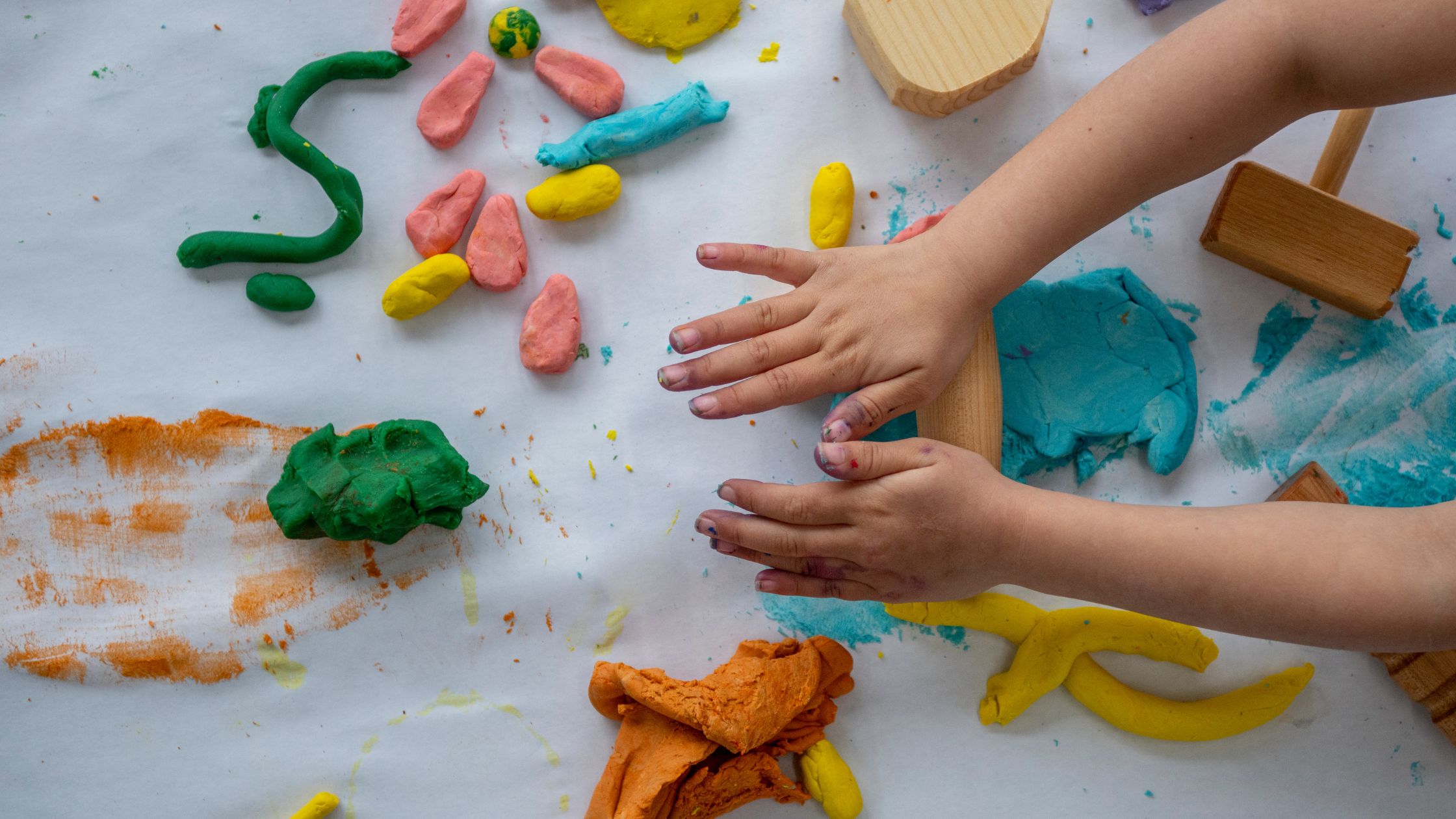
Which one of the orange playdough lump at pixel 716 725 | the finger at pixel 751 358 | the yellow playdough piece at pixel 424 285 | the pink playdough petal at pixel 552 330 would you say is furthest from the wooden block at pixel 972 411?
the yellow playdough piece at pixel 424 285

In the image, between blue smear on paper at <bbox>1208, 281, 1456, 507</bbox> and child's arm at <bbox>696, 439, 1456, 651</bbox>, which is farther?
blue smear on paper at <bbox>1208, 281, 1456, 507</bbox>

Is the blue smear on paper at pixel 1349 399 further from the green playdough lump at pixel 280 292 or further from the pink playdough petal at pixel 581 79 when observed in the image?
the green playdough lump at pixel 280 292

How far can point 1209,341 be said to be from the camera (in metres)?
0.88

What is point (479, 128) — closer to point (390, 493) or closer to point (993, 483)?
point (390, 493)

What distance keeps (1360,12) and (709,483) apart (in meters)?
0.65

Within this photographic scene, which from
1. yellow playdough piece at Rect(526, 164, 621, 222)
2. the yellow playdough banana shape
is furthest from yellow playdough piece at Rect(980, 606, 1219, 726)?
yellow playdough piece at Rect(526, 164, 621, 222)

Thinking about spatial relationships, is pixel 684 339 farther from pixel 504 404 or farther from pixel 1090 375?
pixel 1090 375

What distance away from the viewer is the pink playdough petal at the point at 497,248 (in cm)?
84

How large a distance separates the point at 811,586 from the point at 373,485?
384mm

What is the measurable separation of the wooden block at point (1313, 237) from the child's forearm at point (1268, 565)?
0.25 metres

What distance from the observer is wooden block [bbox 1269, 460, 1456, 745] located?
0.83m

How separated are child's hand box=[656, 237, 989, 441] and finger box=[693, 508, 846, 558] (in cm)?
9

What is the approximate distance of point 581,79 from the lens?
2.82 ft

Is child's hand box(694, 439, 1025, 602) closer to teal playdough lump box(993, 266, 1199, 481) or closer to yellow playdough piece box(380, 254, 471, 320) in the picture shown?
teal playdough lump box(993, 266, 1199, 481)
